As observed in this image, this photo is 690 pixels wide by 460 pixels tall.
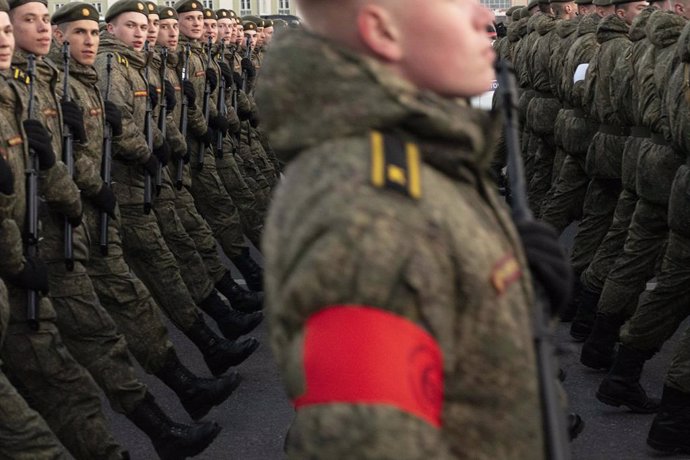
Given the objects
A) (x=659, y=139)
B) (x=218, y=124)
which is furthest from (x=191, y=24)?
(x=659, y=139)

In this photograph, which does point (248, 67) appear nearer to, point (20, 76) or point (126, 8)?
point (126, 8)

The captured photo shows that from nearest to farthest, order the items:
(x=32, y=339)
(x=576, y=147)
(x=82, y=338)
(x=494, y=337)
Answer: (x=494, y=337)
(x=32, y=339)
(x=82, y=338)
(x=576, y=147)

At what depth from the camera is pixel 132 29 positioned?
26.6 feet

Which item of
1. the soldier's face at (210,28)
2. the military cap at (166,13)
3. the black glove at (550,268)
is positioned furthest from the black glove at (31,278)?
the soldier's face at (210,28)

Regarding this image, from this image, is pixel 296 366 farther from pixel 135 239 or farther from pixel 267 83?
pixel 135 239

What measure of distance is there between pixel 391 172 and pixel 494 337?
8.6 inches

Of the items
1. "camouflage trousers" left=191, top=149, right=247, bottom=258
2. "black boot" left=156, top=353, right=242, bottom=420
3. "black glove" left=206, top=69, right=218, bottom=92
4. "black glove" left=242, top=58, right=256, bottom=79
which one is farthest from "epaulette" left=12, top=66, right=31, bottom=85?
"black glove" left=242, top=58, right=256, bottom=79

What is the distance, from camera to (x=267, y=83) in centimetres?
164

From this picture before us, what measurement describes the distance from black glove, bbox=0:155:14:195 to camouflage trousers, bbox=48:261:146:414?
79cm

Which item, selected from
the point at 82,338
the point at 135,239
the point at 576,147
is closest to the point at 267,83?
A: the point at 82,338

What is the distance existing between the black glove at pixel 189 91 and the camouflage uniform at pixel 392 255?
24.6 feet

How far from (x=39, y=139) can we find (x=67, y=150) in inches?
26.9

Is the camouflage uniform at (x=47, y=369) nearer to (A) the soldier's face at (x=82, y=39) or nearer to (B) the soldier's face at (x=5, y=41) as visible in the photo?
(B) the soldier's face at (x=5, y=41)

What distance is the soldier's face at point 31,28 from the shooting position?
19.1 feet
